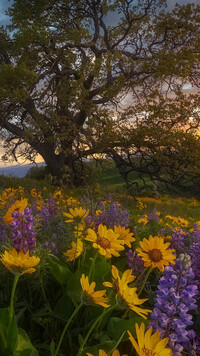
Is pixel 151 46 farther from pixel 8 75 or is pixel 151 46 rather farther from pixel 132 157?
pixel 8 75

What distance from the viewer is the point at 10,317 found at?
1.49m

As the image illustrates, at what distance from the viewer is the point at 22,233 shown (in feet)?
6.37

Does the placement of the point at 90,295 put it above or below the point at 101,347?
above

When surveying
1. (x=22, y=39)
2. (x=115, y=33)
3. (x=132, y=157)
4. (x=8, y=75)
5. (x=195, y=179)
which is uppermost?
(x=115, y=33)

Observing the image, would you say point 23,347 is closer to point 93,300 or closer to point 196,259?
point 93,300

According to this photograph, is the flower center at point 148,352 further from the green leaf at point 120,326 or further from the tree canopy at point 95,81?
the tree canopy at point 95,81

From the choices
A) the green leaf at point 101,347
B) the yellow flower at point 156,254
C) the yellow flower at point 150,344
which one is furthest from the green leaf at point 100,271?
the yellow flower at point 150,344

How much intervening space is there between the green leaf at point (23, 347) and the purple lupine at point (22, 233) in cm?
44

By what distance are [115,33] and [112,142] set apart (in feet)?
23.2

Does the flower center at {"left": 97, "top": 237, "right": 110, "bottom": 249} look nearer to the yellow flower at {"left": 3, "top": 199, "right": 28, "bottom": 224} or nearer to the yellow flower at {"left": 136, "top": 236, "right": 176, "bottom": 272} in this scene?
the yellow flower at {"left": 136, "top": 236, "right": 176, "bottom": 272}

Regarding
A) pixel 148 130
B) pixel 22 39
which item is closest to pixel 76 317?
pixel 148 130

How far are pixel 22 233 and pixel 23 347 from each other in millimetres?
605

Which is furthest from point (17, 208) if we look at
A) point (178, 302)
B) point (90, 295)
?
point (178, 302)

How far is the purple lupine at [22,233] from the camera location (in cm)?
188
